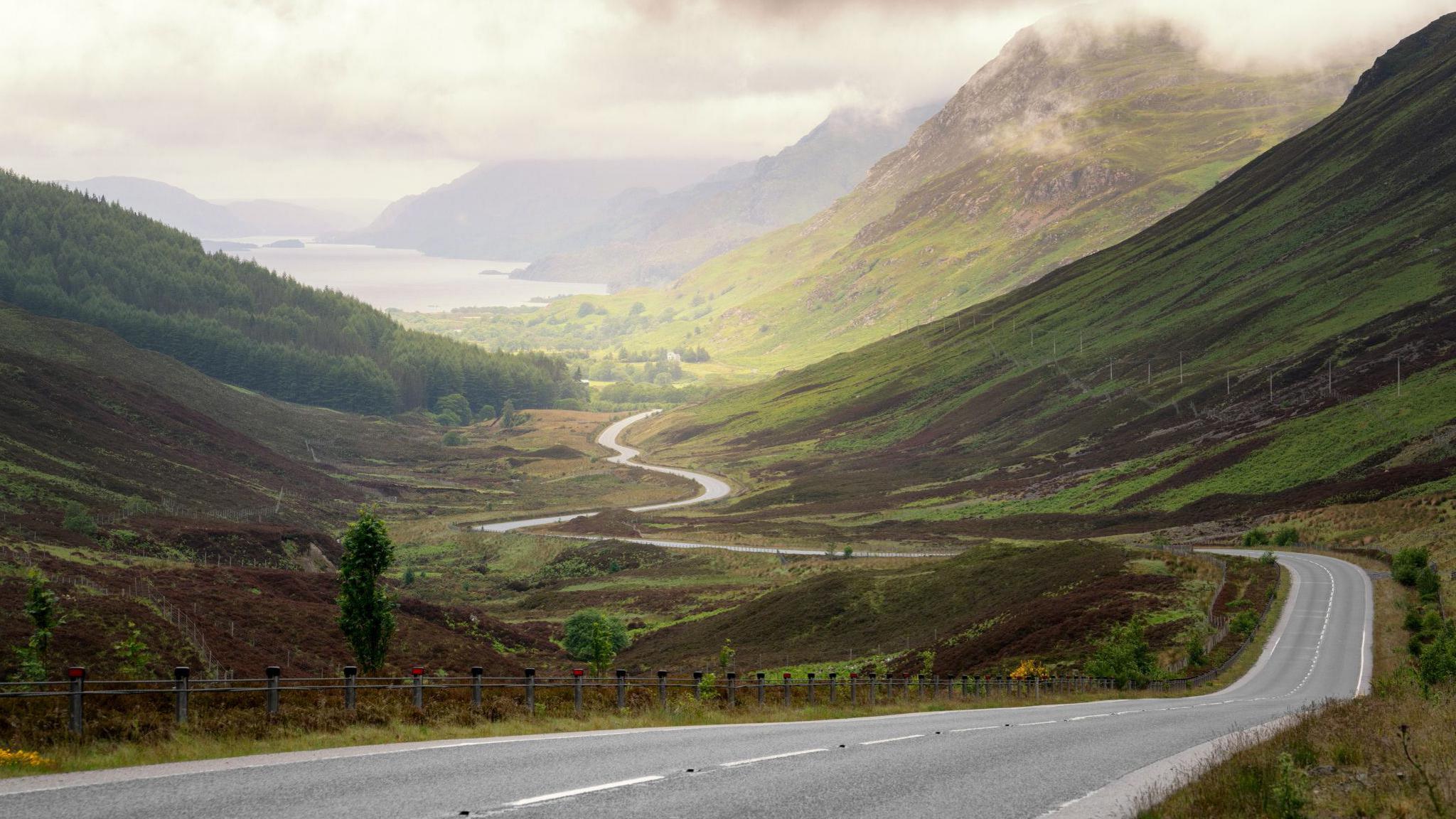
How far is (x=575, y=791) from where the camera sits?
15977 millimetres

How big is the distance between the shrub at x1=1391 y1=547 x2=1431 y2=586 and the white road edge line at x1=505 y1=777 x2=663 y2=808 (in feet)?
298

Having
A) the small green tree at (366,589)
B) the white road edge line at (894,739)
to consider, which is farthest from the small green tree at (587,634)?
the white road edge line at (894,739)

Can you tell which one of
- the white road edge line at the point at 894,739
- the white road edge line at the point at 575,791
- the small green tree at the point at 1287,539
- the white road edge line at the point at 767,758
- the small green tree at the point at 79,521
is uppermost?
the small green tree at the point at 79,521

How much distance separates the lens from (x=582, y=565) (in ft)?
491

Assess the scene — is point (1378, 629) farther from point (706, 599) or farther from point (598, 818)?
point (598, 818)

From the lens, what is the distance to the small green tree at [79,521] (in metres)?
112

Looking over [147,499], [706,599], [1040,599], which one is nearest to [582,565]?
[706,599]

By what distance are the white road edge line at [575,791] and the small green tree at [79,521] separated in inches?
4458

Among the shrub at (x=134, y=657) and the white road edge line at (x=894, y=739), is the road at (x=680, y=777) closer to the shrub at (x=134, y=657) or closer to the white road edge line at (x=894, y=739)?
the white road edge line at (x=894, y=739)

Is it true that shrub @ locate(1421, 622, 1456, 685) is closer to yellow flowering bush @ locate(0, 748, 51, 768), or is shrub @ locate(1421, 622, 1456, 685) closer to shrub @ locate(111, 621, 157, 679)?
yellow flowering bush @ locate(0, 748, 51, 768)

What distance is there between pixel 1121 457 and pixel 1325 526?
68708 mm

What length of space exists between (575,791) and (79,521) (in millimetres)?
117411

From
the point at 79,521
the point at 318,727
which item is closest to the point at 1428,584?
the point at 318,727

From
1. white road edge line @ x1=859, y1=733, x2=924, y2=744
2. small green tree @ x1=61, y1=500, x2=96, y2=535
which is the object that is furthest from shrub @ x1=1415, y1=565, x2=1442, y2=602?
small green tree @ x1=61, y1=500, x2=96, y2=535
